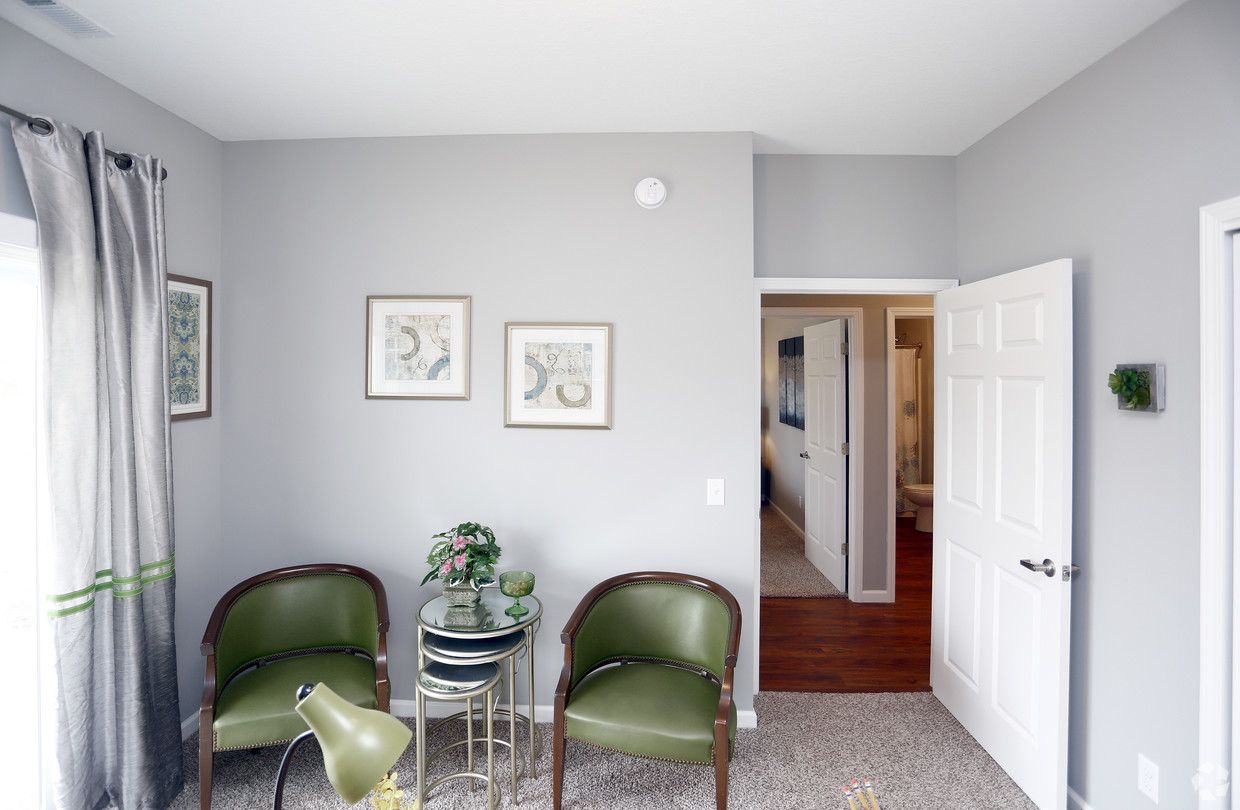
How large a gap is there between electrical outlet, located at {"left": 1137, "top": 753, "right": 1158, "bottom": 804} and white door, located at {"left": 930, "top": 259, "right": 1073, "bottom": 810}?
0.22m

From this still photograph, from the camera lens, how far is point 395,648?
299 centimetres

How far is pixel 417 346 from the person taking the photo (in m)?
2.94

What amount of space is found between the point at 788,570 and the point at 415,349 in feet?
12.3

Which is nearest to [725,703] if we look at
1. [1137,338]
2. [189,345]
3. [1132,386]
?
[1132,386]

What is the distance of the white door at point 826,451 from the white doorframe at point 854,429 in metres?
0.07

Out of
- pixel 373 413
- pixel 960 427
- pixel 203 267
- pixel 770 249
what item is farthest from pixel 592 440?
pixel 203 267

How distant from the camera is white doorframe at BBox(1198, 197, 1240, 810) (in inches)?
69.3

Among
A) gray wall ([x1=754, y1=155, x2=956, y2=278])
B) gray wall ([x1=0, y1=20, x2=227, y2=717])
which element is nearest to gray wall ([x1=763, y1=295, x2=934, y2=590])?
gray wall ([x1=754, y1=155, x2=956, y2=278])

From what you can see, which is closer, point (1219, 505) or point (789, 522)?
point (1219, 505)

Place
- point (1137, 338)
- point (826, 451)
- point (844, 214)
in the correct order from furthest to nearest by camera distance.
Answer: point (826, 451)
point (844, 214)
point (1137, 338)

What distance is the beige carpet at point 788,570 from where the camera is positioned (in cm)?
473

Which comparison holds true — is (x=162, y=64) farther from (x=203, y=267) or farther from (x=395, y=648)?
(x=395, y=648)

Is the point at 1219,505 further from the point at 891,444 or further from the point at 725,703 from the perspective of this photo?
the point at 891,444

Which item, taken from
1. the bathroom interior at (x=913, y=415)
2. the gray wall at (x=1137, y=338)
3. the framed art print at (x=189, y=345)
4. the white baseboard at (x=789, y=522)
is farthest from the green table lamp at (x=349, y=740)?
the bathroom interior at (x=913, y=415)
